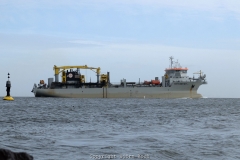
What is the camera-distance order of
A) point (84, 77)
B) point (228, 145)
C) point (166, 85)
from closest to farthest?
point (228, 145)
point (166, 85)
point (84, 77)

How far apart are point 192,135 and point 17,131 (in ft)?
22.1

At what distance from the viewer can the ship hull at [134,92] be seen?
81875mm

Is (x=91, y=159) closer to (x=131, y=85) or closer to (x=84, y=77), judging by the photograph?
(x=131, y=85)

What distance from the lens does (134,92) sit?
82.0m

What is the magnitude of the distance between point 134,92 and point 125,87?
6.65 ft

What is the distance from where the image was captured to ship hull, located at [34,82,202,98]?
81.9 metres

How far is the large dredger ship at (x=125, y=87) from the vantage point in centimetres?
8200

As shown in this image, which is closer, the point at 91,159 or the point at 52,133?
the point at 91,159

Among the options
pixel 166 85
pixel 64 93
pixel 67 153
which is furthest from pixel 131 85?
pixel 67 153

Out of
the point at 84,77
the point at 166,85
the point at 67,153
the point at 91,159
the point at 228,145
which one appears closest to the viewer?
the point at 91,159

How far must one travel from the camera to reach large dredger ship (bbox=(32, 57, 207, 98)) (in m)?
82.0

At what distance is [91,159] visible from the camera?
11.6 meters

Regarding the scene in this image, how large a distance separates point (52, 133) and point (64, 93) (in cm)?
6886

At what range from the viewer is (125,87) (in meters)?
Answer: 82.9
